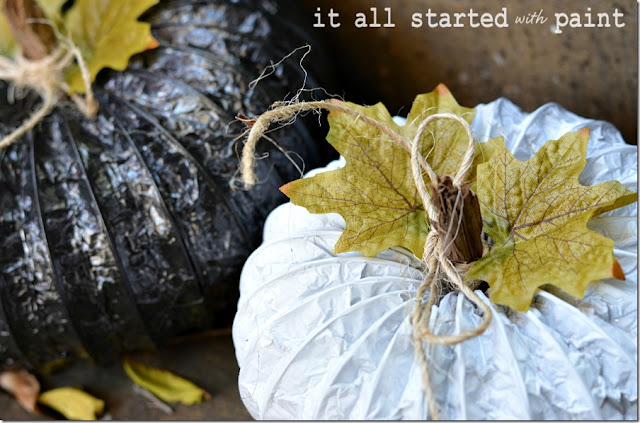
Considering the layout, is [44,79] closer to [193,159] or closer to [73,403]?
[193,159]

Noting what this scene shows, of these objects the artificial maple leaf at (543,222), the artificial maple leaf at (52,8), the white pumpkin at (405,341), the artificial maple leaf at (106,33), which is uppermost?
the artificial maple leaf at (52,8)

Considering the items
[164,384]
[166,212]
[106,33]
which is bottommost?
[164,384]

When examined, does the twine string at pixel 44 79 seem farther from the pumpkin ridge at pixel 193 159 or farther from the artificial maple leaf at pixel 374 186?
the artificial maple leaf at pixel 374 186

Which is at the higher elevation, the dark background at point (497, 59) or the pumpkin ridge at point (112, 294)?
the dark background at point (497, 59)

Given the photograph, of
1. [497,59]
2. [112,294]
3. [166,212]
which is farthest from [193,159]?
[497,59]

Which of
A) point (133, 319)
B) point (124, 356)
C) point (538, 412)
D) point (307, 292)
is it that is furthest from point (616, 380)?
point (124, 356)

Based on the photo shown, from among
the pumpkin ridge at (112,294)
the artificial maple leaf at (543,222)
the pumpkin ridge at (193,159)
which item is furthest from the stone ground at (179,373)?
the artificial maple leaf at (543,222)

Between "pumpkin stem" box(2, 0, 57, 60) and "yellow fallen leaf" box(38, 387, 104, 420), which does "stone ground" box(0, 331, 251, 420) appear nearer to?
"yellow fallen leaf" box(38, 387, 104, 420)
